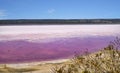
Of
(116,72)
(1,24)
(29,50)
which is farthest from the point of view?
(1,24)

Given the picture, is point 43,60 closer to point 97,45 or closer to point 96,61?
point 97,45

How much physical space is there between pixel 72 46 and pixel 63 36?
73.3 inches

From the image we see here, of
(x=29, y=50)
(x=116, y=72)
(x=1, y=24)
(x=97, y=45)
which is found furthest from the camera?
(x=1, y=24)

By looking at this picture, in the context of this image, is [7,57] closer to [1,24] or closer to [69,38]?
[69,38]

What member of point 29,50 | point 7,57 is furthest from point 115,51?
point 29,50

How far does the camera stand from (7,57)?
1048 centimetres

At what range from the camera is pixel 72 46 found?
423 inches

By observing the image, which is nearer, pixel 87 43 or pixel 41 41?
pixel 87 43

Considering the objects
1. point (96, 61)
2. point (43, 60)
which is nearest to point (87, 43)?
point (43, 60)

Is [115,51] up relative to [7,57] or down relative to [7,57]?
up

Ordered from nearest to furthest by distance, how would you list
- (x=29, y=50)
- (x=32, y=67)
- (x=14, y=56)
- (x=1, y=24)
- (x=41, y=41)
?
(x=32, y=67) → (x=14, y=56) → (x=29, y=50) → (x=41, y=41) → (x=1, y=24)

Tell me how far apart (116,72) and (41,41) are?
25.6ft

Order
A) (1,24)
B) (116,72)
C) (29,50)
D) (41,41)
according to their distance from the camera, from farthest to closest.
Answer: (1,24) < (41,41) < (29,50) < (116,72)

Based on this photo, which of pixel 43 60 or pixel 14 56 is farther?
pixel 14 56
